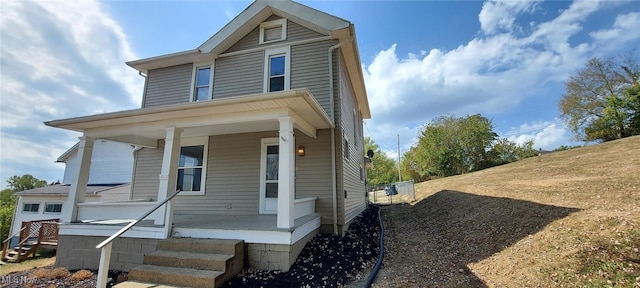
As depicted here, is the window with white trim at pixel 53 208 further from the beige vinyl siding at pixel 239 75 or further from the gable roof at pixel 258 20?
the gable roof at pixel 258 20

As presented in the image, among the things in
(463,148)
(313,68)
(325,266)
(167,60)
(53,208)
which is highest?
(167,60)

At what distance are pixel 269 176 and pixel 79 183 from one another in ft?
13.7

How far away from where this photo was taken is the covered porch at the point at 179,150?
14.5ft

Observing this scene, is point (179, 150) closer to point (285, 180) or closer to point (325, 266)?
point (285, 180)

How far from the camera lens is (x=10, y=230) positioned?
15164mm

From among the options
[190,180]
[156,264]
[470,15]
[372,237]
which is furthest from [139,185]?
[470,15]

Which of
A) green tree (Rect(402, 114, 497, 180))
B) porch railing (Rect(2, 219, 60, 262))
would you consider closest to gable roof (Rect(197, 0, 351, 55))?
porch railing (Rect(2, 219, 60, 262))

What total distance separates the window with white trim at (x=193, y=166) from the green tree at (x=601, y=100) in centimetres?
2615

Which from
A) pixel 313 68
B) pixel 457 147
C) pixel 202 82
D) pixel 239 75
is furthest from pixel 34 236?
pixel 457 147

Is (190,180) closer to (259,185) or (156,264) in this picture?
(259,185)

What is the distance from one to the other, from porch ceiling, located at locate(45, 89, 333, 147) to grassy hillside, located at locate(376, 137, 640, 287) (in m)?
3.24

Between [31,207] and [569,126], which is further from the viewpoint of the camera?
[569,126]

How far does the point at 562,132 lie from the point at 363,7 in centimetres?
2404

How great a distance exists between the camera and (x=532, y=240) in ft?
16.0
